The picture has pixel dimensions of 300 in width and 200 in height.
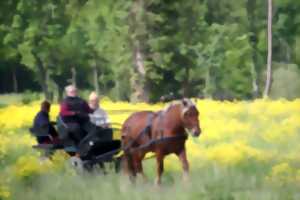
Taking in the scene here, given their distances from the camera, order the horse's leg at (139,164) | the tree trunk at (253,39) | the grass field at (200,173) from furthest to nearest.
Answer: the tree trunk at (253,39) → the horse's leg at (139,164) → the grass field at (200,173)

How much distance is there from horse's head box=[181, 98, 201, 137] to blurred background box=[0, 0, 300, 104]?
16.6m

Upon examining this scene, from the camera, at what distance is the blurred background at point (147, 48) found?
1124 inches

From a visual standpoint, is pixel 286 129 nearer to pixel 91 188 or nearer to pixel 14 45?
pixel 91 188

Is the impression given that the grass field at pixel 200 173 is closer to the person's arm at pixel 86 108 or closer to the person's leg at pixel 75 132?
the person's leg at pixel 75 132

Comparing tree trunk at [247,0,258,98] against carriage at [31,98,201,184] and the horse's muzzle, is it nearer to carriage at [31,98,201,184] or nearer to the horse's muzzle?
carriage at [31,98,201,184]

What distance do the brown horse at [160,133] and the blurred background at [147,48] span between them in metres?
15.9

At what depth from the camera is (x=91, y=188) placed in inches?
382

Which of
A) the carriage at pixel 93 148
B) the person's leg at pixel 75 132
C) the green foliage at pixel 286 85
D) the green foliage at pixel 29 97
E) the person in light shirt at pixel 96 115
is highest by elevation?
the person in light shirt at pixel 96 115

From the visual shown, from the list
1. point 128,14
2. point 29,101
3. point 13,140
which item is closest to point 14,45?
→ point 29,101

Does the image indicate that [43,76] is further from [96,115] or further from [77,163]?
[77,163]

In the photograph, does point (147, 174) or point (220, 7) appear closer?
point (147, 174)

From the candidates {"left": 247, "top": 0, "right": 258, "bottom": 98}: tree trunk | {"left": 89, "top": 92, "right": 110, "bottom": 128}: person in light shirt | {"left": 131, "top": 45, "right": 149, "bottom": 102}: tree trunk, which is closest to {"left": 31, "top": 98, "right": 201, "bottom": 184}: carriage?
{"left": 89, "top": 92, "right": 110, "bottom": 128}: person in light shirt

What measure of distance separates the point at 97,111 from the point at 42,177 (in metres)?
1.32

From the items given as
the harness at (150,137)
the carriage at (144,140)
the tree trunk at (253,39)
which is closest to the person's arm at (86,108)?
the carriage at (144,140)
